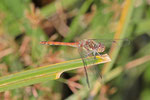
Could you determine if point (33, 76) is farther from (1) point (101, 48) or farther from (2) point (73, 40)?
(2) point (73, 40)

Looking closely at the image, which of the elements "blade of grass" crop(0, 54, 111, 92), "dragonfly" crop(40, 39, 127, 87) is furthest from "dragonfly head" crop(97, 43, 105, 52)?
"blade of grass" crop(0, 54, 111, 92)

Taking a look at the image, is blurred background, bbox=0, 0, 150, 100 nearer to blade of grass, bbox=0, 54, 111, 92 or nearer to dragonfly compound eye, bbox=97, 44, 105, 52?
dragonfly compound eye, bbox=97, 44, 105, 52

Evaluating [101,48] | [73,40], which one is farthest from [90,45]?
[73,40]

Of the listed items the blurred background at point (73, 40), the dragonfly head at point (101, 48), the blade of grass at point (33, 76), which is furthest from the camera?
the blurred background at point (73, 40)

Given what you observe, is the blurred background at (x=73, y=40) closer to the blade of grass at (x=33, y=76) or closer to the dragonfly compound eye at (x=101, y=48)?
the dragonfly compound eye at (x=101, y=48)

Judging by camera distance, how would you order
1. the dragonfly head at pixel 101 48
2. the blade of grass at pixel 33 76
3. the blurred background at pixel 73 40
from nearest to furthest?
the blade of grass at pixel 33 76
the dragonfly head at pixel 101 48
the blurred background at pixel 73 40

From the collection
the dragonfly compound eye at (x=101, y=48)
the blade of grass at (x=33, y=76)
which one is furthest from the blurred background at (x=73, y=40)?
the blade of grass at (x=33, y=76)

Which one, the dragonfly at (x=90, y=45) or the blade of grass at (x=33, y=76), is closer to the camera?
the blade of grass at (x=33, y=76)

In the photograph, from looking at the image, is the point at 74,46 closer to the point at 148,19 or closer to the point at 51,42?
the point at 51,42
